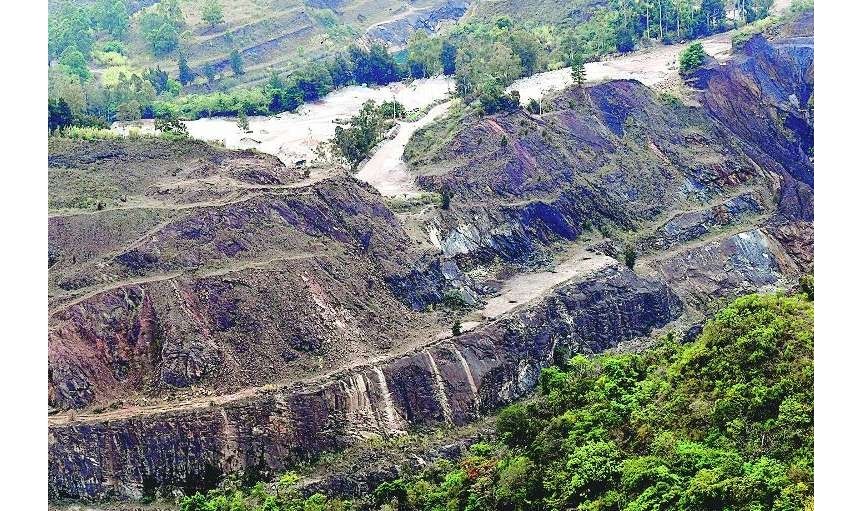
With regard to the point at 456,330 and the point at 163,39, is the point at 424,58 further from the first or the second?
the point at 456,330

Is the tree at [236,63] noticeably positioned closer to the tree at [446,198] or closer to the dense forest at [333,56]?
the dense forest at [333,56]

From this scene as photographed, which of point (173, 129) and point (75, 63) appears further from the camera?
point (75, 63)

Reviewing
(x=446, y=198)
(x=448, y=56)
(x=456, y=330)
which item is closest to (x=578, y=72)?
(x=448, y=56)

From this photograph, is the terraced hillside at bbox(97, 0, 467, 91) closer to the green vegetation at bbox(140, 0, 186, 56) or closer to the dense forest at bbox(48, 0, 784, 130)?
the green vegetation at bbox(140, 0, 186, 56)

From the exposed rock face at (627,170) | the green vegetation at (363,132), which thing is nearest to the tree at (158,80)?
the green vegetation at (363,132)

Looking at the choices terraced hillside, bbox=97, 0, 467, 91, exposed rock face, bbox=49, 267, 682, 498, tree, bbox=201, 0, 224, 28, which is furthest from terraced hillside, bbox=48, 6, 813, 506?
tree, bbox=201, 0, 224, 28

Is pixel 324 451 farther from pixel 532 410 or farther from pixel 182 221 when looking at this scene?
pixel 182 221

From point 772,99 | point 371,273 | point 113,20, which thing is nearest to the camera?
point 371,273
